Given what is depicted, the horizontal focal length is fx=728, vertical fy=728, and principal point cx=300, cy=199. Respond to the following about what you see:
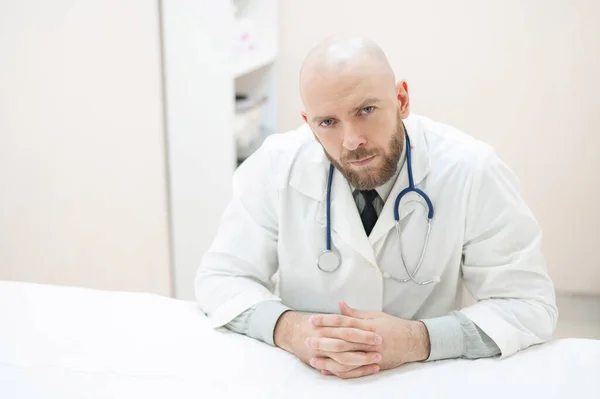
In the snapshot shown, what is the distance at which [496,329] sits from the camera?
1324mm

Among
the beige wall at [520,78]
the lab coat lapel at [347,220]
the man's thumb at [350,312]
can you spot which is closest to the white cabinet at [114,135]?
the beige wall at [520,78]

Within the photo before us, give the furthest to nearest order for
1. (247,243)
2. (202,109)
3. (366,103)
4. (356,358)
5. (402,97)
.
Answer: (202,109)
(247,243)
(402,97)
(366,103)
(356,358)

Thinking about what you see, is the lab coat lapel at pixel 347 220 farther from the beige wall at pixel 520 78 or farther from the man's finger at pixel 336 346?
the beige wall at pixel 520 78

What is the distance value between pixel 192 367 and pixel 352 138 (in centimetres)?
51

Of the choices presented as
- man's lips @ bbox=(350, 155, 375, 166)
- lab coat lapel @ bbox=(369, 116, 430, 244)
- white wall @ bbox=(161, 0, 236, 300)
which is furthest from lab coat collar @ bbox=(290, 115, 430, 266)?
white wall @ bbox=(161, 0, 236, 300)

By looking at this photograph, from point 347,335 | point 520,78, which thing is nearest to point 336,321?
point 347,335

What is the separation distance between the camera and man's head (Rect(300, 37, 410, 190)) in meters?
1.35

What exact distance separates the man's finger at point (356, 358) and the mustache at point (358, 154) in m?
0.37

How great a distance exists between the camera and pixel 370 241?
1.49 m

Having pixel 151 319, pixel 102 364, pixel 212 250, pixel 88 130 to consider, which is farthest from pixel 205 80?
pixel 102 364

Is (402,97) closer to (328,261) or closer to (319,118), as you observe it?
(319,118)

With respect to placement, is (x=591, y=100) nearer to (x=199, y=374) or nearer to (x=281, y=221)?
(x=281, y=221)

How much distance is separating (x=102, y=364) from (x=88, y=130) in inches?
51.1

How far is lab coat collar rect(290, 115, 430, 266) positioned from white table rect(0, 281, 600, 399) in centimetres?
29
